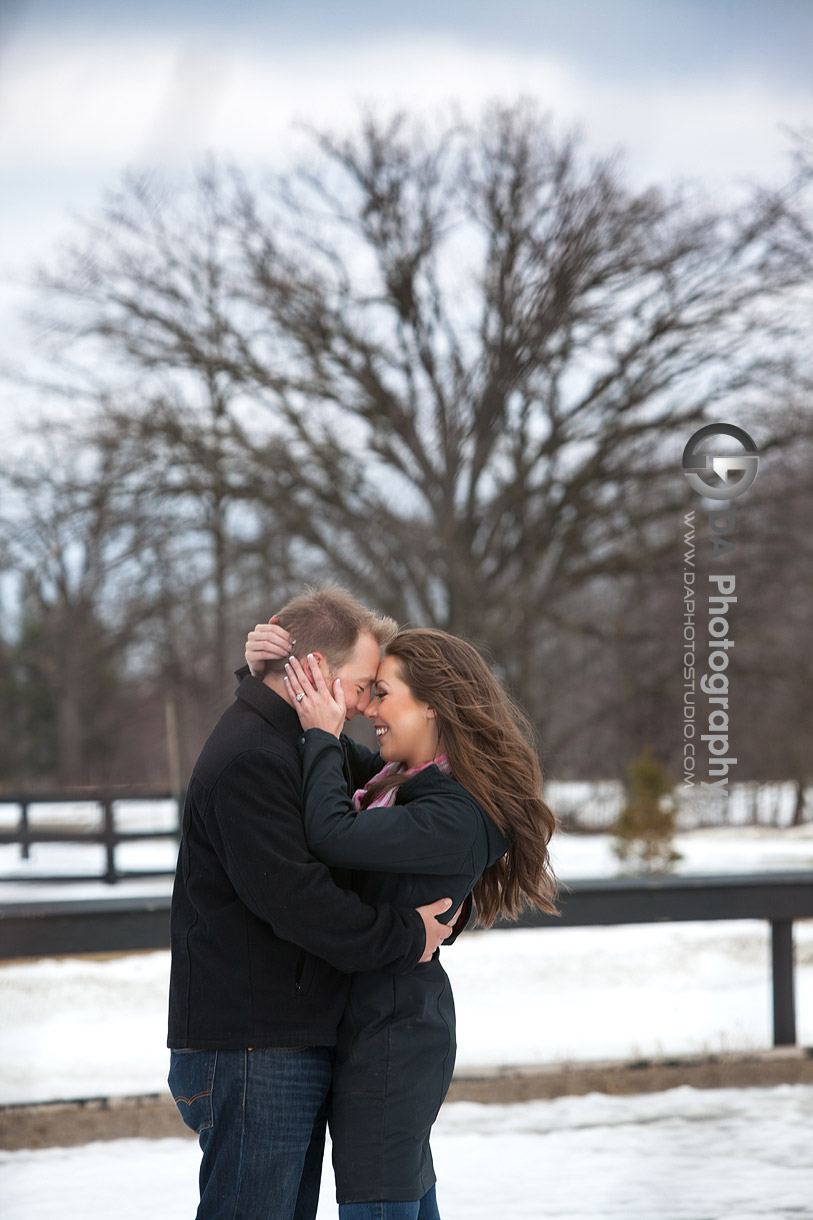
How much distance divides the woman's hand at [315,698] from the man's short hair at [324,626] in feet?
0.11

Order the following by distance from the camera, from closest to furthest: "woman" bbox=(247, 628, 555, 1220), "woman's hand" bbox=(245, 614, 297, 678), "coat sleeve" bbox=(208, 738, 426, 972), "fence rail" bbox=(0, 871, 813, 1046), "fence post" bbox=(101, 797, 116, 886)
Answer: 1. "coat sleeve" bbox=(208, 738, 426, 972)
2. "woman" bbox=(247, 628, 555, 1220)
3. "woman's hand" bbox=(245, 614, 297, 678)
4. "fence rail" bbox=(0, 871, 813, 1046)
5. "fence post" bbox=(101, 797, 116, 886)

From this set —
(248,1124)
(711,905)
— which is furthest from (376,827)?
(711,905)

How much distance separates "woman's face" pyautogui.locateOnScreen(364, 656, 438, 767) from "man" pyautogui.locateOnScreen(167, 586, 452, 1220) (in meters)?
0.21

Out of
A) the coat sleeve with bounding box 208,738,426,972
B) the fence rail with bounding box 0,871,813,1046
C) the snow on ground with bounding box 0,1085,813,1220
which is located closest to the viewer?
the coat sleeve with bounding box 208,738,426,972

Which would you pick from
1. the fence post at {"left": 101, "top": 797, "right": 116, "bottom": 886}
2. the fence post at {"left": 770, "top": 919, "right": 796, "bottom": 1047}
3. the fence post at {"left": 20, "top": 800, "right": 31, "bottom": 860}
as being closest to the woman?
the fence post at {"left": 770, "top": 919, "right": 796, "bottom": 1047}

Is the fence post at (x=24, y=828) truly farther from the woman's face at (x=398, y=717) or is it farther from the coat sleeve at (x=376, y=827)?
the coat sleeve at (x=376, y=827)

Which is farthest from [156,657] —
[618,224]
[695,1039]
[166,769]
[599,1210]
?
[599,1210]

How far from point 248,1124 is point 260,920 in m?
0.35

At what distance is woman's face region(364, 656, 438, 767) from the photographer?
224 cm

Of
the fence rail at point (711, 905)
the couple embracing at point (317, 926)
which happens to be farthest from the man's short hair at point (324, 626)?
the fence rail at point (711, 905)

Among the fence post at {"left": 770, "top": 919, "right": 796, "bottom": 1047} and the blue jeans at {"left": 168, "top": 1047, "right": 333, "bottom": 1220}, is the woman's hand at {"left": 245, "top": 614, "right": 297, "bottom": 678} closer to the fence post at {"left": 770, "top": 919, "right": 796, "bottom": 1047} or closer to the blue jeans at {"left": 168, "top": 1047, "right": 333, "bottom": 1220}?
the blue jeans at {"left": 168, "top": 1047, "right": 333, "bottom": 1220}

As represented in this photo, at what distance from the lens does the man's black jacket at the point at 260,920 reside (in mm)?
1946

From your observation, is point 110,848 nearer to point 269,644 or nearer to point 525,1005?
point 525,1005

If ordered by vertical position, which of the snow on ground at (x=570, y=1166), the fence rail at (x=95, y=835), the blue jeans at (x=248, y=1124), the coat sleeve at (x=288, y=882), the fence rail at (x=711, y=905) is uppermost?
→ the coat sleeve at (x=288, y=882)
